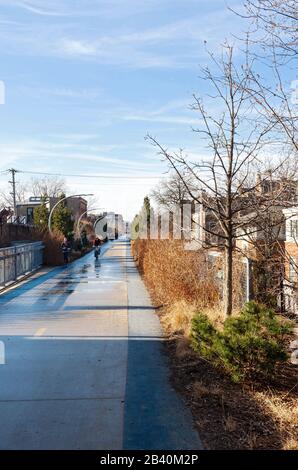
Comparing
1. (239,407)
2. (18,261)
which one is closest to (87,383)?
(239,407)

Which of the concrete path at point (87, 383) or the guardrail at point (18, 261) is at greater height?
the guardrail at point (18, 261)

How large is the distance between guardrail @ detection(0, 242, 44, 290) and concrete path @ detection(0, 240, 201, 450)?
4513 mm

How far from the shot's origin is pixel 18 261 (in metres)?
17.8

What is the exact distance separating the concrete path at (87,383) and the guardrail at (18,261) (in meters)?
4.51

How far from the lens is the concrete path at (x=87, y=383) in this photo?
4.01 meters

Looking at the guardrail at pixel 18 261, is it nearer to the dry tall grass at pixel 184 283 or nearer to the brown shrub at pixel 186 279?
the dry tall grass at pixel 184 283

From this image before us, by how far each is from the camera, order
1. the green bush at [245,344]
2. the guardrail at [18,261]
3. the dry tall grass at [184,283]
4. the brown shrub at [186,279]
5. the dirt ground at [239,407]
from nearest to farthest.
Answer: the dirt ground at [239,407]
the green bush at [245,344]
the dry tall grass at [184,283]
the brown shrub at [186,279]
the guardrail at [18,261]

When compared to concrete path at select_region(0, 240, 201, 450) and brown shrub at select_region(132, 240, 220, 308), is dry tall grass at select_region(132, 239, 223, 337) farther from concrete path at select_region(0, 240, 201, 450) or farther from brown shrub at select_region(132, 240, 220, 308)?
concrete path at select_region(0, 240, 201, 450)

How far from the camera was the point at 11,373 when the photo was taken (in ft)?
19.0

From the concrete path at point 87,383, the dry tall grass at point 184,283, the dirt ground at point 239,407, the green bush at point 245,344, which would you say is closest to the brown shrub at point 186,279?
the dry tall grass at point 184,283

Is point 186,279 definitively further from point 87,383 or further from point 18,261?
point 18,261

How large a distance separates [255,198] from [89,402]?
11.1ft
